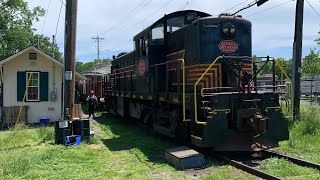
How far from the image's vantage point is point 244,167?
852 cm

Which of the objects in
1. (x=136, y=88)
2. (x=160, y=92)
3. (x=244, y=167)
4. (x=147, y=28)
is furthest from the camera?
(x=136, y=88)

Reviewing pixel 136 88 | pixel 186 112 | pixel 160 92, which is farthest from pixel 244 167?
pixel 136 88

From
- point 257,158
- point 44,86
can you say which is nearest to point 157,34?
point 257,158

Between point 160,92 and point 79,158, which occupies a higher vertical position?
point 160,92

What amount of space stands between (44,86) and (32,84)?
574 millimetres

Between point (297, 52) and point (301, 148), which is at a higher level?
point (297, 52)

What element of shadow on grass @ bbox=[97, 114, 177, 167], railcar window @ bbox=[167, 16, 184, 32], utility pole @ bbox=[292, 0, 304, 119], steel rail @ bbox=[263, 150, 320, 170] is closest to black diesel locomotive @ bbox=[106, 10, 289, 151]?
railcar window @ bbox=[167, 16, 184, 32]

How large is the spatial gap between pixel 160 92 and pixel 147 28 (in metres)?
2.48

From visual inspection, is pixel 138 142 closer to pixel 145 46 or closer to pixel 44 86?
pixel 145 46

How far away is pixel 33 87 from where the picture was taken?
60.7 feet

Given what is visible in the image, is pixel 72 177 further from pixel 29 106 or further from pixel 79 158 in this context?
pixel 29 106

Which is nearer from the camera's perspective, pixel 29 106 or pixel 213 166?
pixel 213 166

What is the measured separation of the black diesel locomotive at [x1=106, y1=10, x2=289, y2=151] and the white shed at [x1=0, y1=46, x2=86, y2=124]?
6.54 metres

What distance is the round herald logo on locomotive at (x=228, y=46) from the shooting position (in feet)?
Answer: 35.7
